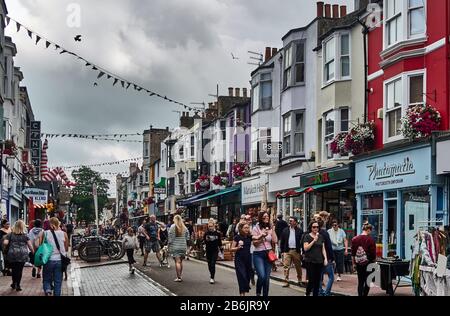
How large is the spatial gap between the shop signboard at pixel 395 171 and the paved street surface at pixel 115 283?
786 centimetres

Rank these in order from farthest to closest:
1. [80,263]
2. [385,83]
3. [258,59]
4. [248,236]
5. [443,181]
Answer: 1. [258,59]
2. [80,263]
3. [385,83]
4. [443,181]
5. [248,236]

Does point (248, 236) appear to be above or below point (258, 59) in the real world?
below

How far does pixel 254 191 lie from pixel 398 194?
16.2 m

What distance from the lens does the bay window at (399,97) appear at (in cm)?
2073

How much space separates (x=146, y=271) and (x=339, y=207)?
8.83 meters

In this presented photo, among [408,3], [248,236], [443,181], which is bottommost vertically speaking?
[248,236]

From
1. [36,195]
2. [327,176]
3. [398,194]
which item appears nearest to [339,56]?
[327,176]

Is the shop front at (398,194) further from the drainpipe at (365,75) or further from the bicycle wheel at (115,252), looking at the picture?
the bicycle wheel at (115,252)

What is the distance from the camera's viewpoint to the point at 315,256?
46.6 feet

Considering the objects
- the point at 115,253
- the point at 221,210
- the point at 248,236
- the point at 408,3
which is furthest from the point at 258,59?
the point at 248,236

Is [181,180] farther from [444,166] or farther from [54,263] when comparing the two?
[54,263]

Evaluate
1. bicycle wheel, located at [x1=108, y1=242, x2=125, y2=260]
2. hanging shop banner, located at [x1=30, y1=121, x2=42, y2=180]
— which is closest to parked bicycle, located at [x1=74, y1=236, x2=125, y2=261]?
bicycle wheel, located at [x1=108, y1=242, x2=125, y2=260]
